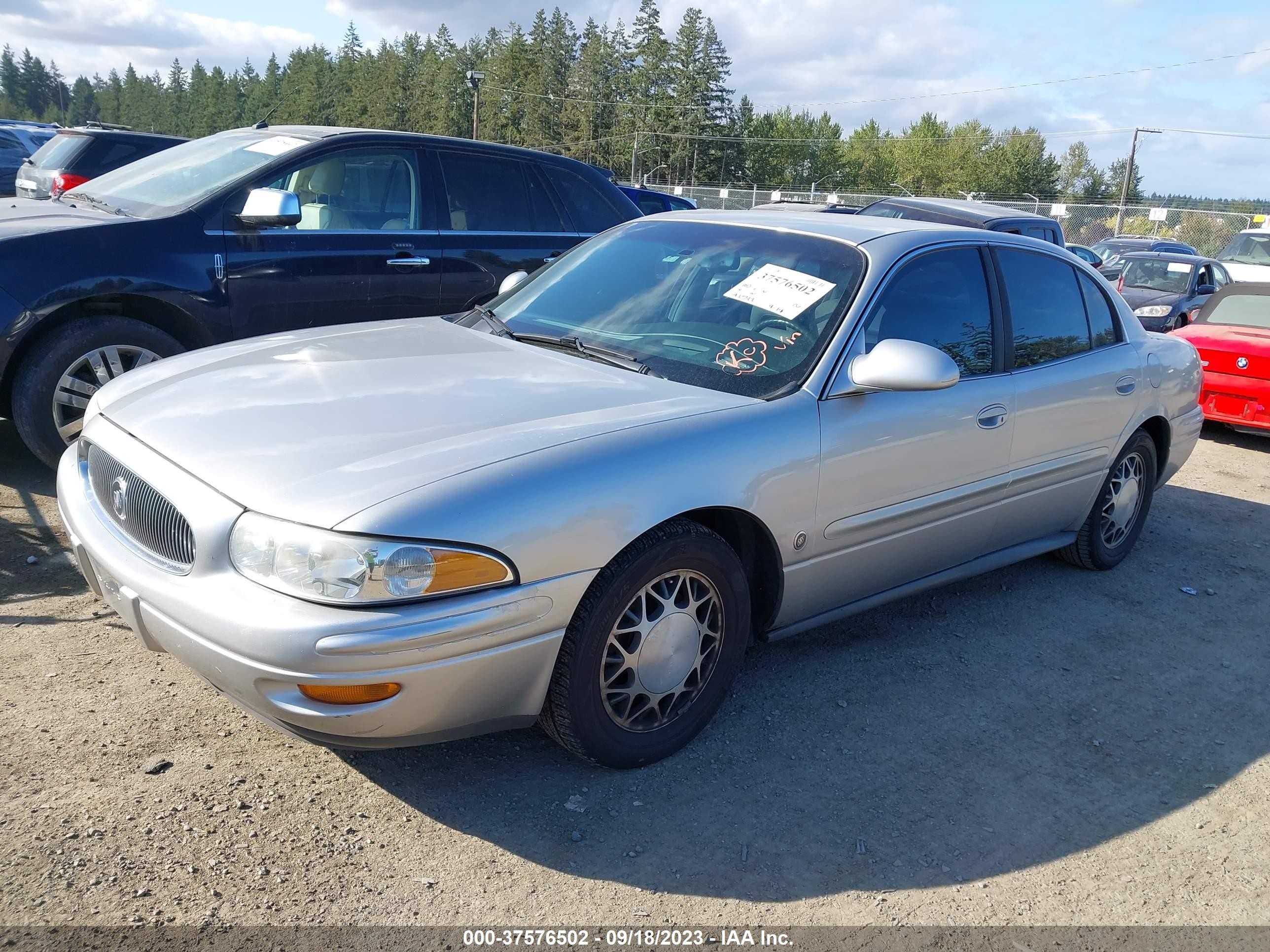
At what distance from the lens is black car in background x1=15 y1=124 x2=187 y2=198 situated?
30.5 feet

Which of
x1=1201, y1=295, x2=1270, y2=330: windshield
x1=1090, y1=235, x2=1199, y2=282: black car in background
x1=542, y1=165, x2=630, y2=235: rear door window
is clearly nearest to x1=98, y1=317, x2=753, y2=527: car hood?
x1=542, y1=165, x2=630, y2=235: rear door window

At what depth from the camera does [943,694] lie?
12.0ft

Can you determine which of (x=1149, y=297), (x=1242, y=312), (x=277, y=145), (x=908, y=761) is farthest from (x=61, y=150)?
(x=1149, y=297)

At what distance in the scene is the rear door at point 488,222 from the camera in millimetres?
5961

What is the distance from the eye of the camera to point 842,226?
3.88 meters

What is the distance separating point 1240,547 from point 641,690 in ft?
14.3

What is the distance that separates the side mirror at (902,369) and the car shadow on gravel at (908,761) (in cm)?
113

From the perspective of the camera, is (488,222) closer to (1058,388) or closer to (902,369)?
(1058,388)

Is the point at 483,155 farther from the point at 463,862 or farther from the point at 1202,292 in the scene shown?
the point at 1202,292

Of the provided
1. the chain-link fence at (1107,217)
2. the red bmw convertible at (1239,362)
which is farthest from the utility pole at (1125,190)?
the red bmw convertible at (1239,362)

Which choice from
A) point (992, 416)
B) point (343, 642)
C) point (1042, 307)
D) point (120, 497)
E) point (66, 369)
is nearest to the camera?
point (343, 642)

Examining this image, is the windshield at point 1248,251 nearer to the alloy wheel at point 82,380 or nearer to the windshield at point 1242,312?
the windshield at point 1242,312

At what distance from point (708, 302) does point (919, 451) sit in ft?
3.00

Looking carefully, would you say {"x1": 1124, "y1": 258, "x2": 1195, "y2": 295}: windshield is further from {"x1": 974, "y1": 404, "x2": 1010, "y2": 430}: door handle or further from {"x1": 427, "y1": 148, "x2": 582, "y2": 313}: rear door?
{"x1": 974, "y1": 404, "x2": 1010, "y2": 430}: door handle
